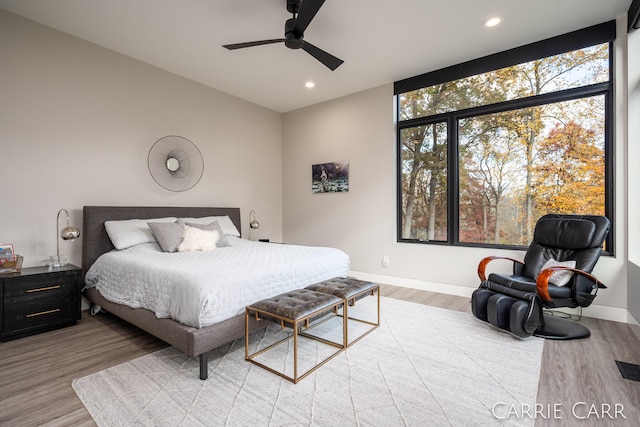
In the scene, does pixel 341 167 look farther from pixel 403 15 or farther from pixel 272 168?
pixel 403 15

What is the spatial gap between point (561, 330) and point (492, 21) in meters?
3.09

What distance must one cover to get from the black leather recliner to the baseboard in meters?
0.38

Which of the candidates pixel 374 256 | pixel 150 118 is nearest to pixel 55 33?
pixel 150 118

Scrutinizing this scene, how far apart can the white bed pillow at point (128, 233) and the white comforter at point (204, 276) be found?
0.08 m

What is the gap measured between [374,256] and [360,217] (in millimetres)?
667

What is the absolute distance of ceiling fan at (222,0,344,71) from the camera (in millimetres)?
2301

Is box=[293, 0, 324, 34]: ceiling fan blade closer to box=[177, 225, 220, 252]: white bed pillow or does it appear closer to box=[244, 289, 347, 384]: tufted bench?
box=[244, 289, 347, 384]: tufted bench

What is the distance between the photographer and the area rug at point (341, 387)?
166 cm

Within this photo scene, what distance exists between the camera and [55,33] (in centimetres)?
323

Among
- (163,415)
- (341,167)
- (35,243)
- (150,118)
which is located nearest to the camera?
(163,415)

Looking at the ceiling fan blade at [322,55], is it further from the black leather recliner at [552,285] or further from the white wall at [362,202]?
the black leather recliner at [552,285]

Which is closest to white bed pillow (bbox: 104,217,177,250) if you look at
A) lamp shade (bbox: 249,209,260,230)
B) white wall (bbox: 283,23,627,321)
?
lamp shade (bbox: 249,209,260,230)

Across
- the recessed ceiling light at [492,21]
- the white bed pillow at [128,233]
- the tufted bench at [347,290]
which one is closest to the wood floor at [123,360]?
the tufted bench at [347,290]

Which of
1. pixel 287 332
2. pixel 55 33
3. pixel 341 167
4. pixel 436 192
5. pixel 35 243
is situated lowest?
pixel 287 332
